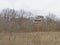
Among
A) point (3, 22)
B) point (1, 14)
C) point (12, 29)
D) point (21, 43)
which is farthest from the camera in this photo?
point (1, 14)

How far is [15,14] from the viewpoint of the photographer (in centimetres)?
1319

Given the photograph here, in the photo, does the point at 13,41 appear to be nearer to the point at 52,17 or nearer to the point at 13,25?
the point at 13,25

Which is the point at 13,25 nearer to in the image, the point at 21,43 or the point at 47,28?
the point at 47,28

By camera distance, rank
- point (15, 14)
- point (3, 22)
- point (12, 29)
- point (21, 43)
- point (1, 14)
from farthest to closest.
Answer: point (15, 14), point (1, 14), point (3, 22), point (12, 29), point (21, 43)

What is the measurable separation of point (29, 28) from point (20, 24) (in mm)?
948

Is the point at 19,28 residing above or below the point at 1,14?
below

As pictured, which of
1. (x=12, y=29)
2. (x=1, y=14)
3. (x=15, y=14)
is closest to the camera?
(x=12, y=29)

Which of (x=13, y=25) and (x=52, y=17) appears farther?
(x=52, y=17)

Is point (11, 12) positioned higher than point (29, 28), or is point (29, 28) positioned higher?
point (11, 12)

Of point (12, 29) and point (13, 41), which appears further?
point (12, 29)

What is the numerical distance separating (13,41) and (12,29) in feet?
15.9

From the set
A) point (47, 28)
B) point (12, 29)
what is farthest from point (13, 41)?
point (47, 28)

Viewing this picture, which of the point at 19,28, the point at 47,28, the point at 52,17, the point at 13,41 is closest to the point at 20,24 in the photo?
the point at 19,28

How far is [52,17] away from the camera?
13.8 meters
